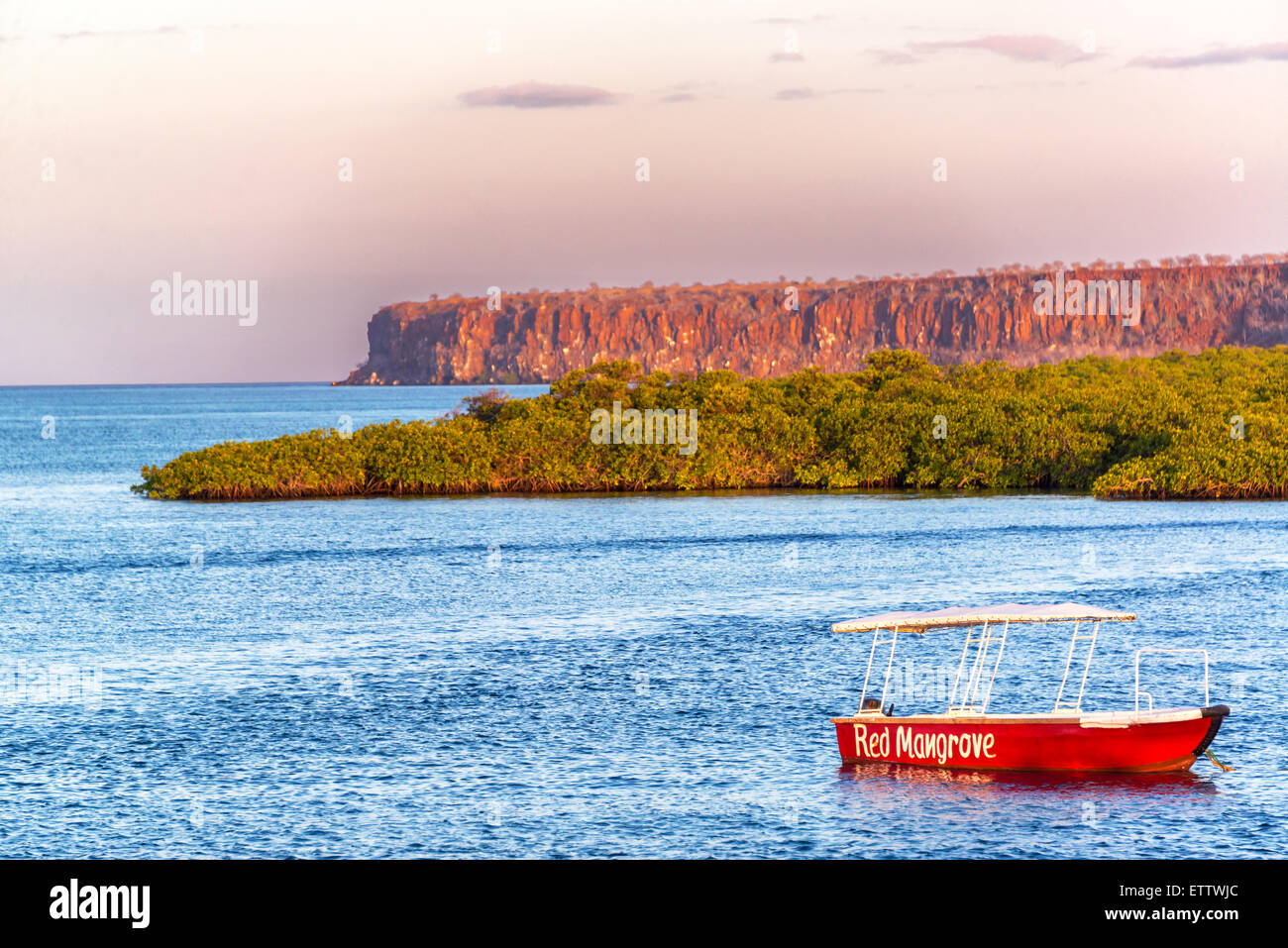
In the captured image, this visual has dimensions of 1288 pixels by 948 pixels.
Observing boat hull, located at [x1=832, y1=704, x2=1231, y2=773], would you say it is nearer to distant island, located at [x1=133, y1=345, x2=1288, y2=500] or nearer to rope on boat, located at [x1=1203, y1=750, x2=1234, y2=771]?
rope on boat, located at [x1=1203, y1=750, x2=1234, y2=771]

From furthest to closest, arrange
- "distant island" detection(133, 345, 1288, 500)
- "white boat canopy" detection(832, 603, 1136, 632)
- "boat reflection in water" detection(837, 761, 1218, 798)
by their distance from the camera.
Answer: "distant island" detection(133, 345, 1288, 500) < "white boat canopy" detection(832, 603, 1136, 632) < "boat reflection in water" detection(837, 761, 1218, 798)

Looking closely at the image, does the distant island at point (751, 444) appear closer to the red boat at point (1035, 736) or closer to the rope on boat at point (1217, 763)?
the rope on boat at point (1217, 763)

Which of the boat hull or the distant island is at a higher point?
the distant island

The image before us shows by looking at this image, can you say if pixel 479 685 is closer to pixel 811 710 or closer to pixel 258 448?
pixel 811 710

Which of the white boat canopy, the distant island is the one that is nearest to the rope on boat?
the white boat canopy

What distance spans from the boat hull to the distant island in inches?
2459

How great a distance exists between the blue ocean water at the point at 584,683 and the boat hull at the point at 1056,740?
0.44 m

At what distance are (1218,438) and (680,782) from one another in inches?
2738

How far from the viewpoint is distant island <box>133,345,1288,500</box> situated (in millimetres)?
93000

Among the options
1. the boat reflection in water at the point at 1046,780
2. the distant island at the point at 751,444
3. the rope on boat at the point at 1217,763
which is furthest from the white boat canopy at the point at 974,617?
the distant island at the point at 751,444

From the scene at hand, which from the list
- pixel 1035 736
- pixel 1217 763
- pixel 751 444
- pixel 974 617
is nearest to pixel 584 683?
pixel 974 617

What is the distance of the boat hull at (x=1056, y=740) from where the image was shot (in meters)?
27.4

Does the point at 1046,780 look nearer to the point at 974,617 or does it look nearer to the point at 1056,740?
the point at 1056,740
